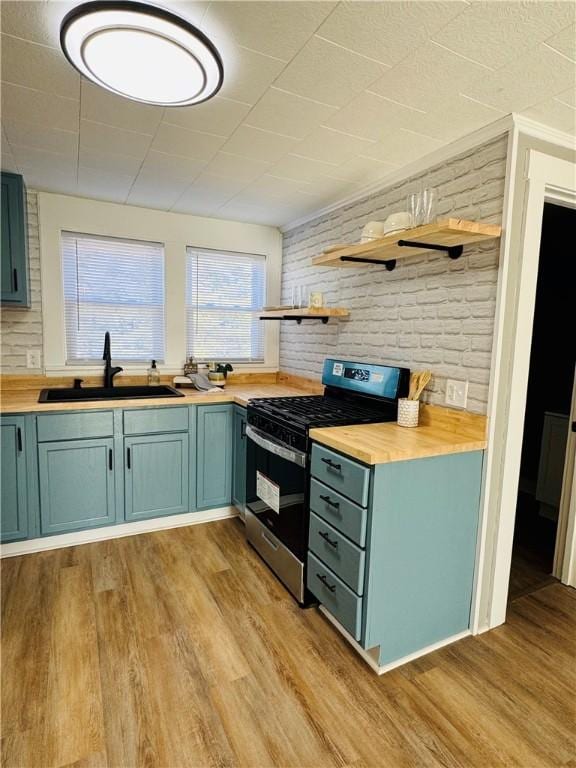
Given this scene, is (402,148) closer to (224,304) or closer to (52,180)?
(224,304)

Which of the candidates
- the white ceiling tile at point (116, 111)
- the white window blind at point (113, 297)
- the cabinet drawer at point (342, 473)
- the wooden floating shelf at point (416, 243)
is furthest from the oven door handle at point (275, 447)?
the white ceiling tile at point (116, 111)

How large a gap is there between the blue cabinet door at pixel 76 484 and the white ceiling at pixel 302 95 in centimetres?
167

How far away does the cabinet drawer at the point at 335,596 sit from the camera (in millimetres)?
1704

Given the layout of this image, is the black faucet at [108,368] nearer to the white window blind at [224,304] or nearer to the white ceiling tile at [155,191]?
the white window blind at [224,304]

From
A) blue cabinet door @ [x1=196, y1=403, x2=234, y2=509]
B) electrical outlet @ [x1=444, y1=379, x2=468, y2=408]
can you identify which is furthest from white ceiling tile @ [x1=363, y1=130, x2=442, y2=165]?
blue cabinet door @ [x1=196, y1=403, x2=234, y2=509]

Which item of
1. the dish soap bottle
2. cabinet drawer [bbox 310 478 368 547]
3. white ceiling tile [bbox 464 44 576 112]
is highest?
white ceiling tile [bbox 464 44 576 112]

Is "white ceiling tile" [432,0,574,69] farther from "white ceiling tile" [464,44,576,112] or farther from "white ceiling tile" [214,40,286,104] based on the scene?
"white ceiling tile" [214,40,286,104]

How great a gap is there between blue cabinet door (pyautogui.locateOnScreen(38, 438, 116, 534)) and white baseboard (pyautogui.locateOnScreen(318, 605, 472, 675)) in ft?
5.12

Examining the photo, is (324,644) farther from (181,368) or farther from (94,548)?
(181,368)

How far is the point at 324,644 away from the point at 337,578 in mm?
327

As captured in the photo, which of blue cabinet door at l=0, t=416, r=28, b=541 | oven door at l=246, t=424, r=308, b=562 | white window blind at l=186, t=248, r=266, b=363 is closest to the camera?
oven door at l=246, t=424, r=308, b=562

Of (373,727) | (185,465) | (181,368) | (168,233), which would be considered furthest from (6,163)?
(373,727)

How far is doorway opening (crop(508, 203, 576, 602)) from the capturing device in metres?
3.12

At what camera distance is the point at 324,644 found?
1881mm
